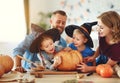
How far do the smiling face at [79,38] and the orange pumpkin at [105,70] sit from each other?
15 cm

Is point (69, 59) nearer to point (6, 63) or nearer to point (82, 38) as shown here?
point (82, 38)

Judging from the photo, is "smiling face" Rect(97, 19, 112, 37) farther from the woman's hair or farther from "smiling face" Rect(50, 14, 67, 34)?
"smiling face" Rect(50, 14, 67, 34)

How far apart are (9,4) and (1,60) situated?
3.45ft

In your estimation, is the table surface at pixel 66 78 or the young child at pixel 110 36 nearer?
the table surface at pixel 66 78

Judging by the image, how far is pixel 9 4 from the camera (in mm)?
2137

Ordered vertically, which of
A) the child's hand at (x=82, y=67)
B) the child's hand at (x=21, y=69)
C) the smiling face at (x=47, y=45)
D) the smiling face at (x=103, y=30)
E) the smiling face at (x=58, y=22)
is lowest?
the child's hand at (x=82, y=67)

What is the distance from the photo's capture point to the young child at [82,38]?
1.24 metres

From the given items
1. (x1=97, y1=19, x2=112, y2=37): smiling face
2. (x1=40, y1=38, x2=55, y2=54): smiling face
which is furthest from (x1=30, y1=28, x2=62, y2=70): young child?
(x1=97, y1=19, x2=112, y2=37): smiling face

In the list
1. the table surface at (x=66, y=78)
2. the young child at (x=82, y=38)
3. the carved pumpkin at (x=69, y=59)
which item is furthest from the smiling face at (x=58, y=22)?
the table surface at (x=66, y=78)

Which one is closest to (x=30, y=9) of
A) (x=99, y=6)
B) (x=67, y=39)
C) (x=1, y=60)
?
(x=99, y=6)

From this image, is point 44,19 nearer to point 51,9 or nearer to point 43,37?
point 51,9

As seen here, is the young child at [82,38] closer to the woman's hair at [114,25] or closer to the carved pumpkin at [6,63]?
the woman's hair at [114,25]

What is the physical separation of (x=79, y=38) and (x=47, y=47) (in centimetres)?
17

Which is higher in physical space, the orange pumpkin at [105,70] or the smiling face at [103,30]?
the smiling face at [103,30]
